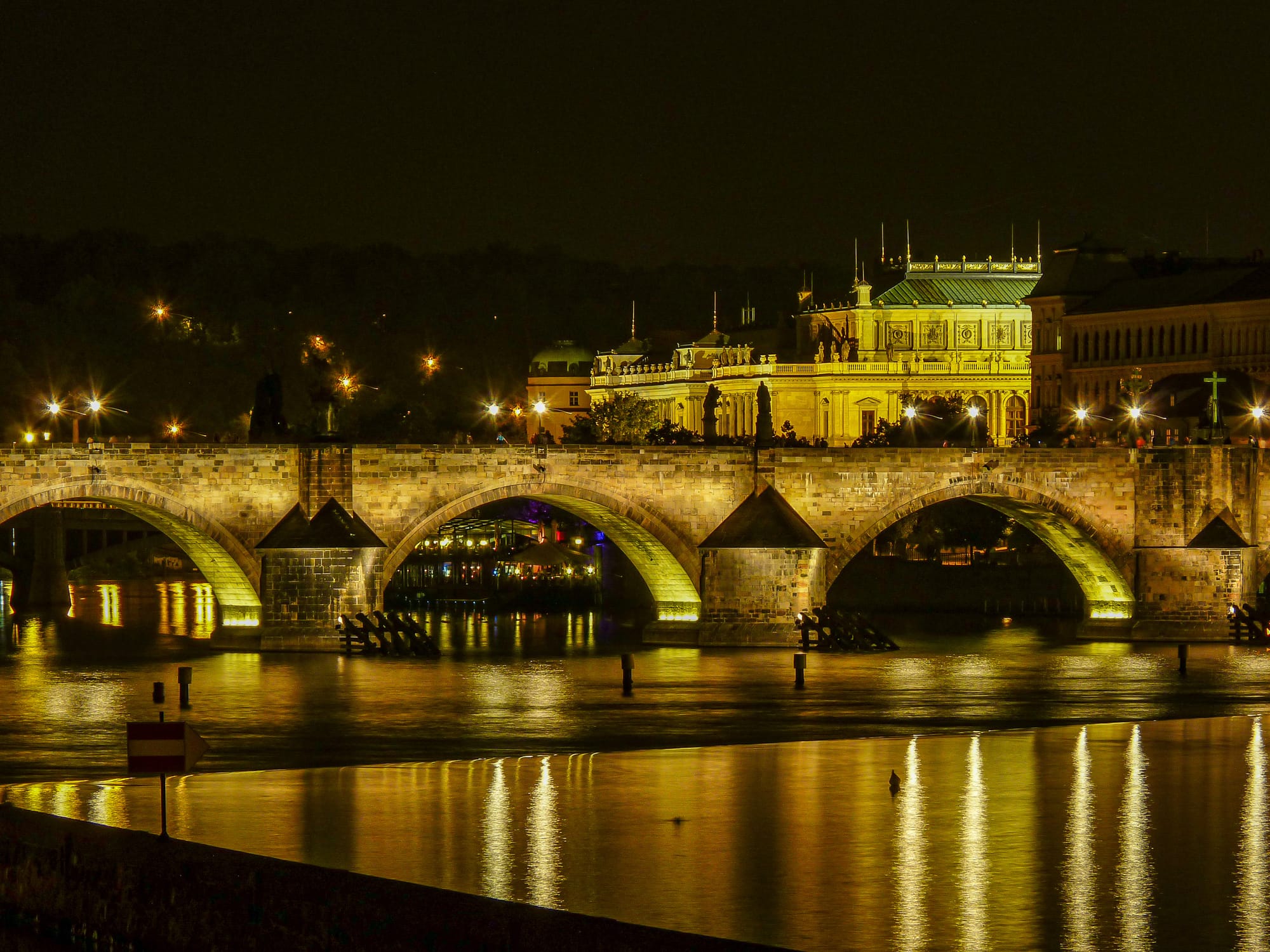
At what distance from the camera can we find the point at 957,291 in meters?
150

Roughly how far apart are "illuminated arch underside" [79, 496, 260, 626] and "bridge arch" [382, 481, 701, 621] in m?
3.07

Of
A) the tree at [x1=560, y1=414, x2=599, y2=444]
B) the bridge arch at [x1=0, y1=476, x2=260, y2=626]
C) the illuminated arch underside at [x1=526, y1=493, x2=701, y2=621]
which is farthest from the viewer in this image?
the tree at [x1=560, y1=414, x2=599, y2=444]

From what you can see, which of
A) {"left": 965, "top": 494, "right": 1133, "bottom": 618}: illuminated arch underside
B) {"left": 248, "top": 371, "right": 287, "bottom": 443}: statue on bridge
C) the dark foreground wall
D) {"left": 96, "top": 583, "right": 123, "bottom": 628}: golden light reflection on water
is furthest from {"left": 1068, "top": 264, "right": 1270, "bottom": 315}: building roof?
the dark foreground wall

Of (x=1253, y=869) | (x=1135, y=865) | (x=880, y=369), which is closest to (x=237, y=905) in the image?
(x=1135, y=865)

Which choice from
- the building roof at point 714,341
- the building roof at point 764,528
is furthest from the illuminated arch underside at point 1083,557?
the building roof at point 714,341

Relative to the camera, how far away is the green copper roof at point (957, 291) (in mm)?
148375

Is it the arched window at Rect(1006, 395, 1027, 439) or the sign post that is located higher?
the arched window at Rect(1006, 395, 1027, 439)

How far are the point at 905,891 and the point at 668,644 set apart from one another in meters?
32.8

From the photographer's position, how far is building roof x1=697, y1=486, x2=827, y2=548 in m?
57.9

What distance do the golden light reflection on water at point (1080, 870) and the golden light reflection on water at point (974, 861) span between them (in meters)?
0.82

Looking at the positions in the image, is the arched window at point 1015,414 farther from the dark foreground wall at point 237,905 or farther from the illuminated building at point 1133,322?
the dark foreground wall at point 237,905

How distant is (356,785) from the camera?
112ft

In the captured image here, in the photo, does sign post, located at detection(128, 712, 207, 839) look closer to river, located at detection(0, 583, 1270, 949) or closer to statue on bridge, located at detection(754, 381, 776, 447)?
river, located at detection(0, 583, 1270, 949)

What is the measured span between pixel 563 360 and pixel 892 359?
3846 cm
